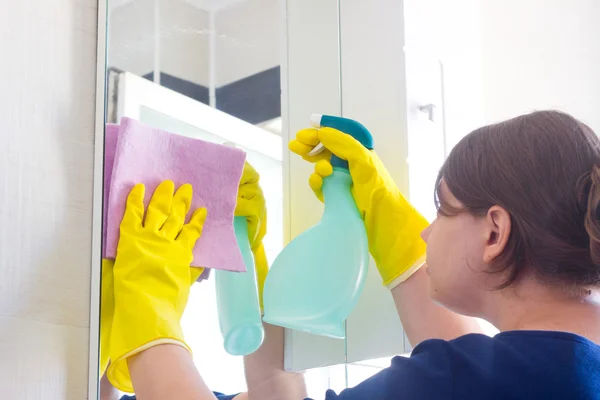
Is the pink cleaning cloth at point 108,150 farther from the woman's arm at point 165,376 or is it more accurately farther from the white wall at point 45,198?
the woman's arm at point 165,376

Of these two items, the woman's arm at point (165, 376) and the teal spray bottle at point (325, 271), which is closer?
the woman's arm at point (165, 376)

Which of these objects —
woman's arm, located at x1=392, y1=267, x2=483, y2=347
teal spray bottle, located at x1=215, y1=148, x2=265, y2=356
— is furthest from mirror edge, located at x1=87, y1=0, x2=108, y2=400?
woman's arm, located at x1=392, y1=267, x2=483, y2=347

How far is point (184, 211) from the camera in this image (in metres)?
0.91

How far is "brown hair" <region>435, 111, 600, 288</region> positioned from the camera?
771 millimetres

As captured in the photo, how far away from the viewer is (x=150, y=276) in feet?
2.78

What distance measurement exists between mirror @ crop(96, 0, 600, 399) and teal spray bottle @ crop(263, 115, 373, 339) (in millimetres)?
59

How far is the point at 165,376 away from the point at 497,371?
31 centimetres

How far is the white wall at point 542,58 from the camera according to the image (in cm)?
155

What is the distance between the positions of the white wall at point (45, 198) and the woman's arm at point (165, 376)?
0.19 ft

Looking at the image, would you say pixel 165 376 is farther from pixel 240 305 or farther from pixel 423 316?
pixel 423 316

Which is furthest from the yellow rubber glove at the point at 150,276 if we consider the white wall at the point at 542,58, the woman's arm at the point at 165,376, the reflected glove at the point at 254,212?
the white wall at the point at 542,58

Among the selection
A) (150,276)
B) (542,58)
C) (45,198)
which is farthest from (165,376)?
(542,58)

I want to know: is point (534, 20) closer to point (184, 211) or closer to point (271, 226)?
point (271, 226)

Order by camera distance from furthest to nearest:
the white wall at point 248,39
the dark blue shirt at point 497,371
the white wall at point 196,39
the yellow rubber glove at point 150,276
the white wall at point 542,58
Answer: the white wall at point 542,58 < the white wall at point 248,39 < the white wall at point 196,39 < the yellow rubber glove at point 150,276 < the dark blue shirt at point 497,371
